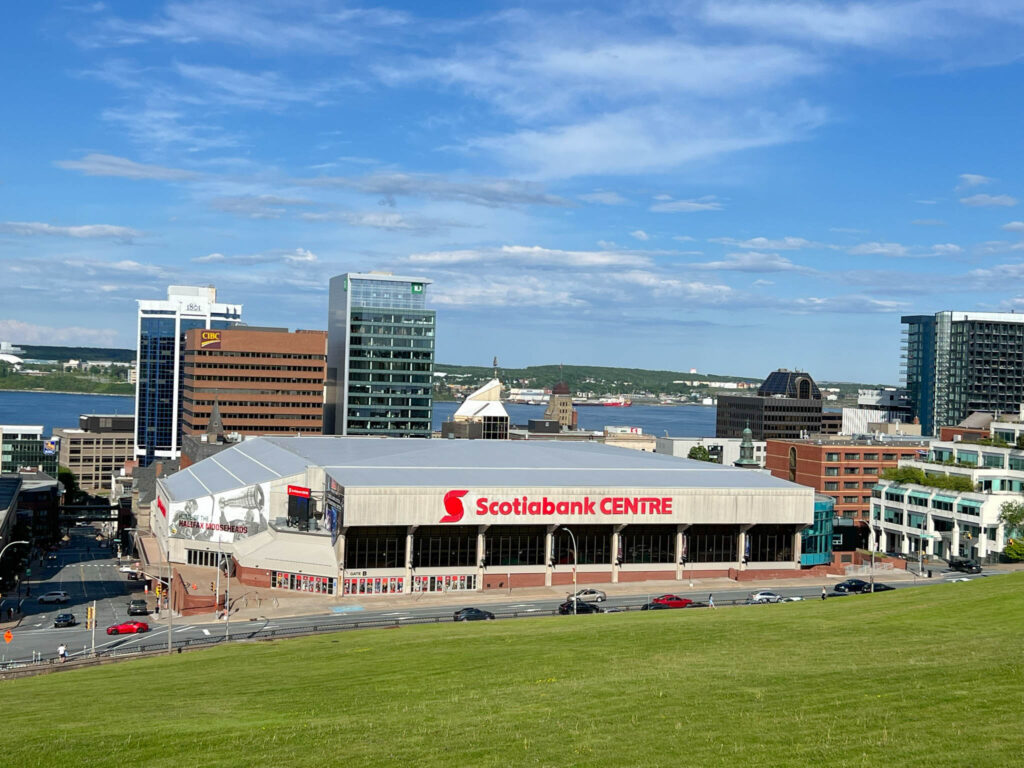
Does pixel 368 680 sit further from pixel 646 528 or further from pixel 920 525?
pixel 920 525

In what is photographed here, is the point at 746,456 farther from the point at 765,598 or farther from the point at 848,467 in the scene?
the point at 765,598

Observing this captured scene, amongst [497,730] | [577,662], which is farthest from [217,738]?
[577,662]

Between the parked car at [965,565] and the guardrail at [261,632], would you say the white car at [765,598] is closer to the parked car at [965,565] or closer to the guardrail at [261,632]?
the guardrail at [261,632]

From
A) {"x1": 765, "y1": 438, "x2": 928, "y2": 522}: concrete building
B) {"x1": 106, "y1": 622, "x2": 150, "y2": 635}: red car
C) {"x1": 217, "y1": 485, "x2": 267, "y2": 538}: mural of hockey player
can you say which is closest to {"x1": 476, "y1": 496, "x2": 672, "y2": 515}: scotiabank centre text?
{"x1": 217, "y1": 485, "x2": 267, "y2": 538}: mural of hockey player

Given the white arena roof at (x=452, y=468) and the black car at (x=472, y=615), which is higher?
the white arena roof at (x=452, y=468)

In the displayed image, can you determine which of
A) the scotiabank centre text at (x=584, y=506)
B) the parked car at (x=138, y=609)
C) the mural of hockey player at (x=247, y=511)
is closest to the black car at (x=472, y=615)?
the scotiabank centre text at (x=584, y=506)

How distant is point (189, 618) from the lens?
93.1 m

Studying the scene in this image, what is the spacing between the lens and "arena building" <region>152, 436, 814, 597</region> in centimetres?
10575

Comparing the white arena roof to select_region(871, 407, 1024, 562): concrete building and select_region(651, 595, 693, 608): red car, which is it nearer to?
select_region(651, 595, 693, 608): red car

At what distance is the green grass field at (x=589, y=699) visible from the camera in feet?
104

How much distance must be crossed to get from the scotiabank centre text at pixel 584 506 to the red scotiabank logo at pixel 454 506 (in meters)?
1.73

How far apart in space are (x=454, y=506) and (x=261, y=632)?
96.1ft

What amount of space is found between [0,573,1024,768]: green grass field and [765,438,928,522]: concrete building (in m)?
98.8

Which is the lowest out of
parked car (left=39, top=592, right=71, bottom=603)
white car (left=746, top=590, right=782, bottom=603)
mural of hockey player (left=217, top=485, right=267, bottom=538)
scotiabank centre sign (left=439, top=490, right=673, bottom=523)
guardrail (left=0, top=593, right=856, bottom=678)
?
parked car (left=39, top=592, right=71, bottom=603)
